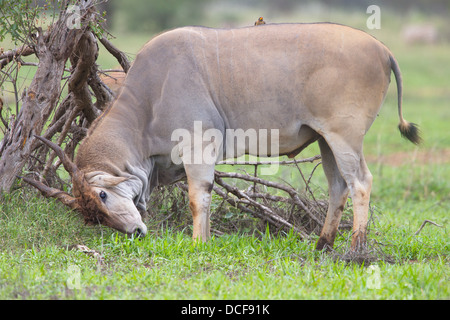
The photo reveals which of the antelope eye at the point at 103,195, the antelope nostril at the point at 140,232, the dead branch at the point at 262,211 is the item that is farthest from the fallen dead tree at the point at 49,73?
the dead branch at the point at 262,211

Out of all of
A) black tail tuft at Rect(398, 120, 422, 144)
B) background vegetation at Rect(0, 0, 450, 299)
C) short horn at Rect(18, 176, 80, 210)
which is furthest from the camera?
black tail tuft at Rect(398, 120, 422, 144)

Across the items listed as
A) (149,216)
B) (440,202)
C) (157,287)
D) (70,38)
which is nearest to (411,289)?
(157,287)

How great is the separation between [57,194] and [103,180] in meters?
0.50

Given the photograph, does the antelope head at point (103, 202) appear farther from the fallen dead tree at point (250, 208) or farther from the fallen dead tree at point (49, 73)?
the fallen dead tree at point (250, 208)

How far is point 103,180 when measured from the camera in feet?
17.7

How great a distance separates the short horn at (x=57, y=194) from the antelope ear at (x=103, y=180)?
0.21 m

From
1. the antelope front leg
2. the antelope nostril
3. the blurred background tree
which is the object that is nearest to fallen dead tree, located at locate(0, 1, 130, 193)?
the antelope nostril

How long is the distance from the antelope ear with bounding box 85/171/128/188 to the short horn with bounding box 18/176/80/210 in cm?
21

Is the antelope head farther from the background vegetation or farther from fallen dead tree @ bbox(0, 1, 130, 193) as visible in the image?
fallen dead tree @ bbox(0, 1, 130, 193)

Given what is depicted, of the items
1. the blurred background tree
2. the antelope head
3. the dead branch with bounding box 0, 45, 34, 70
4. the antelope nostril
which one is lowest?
the antelope nostril

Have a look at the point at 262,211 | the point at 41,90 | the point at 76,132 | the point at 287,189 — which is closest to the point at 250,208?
the point at 262,211

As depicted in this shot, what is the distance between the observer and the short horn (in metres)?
5.50

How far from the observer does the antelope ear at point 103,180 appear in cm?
537

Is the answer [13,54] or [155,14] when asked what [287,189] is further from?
[155,14]
